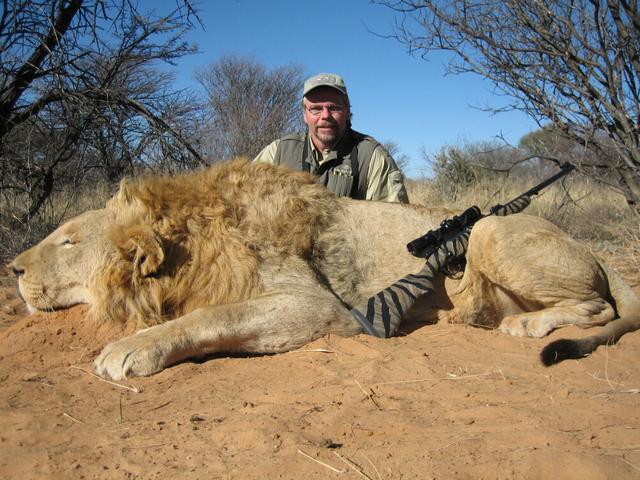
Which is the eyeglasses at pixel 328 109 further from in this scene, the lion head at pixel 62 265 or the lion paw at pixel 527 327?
the lion paw at pixel 527 327

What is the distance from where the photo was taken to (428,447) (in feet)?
6.78

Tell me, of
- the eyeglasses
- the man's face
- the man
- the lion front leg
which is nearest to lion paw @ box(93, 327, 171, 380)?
the lion front leg

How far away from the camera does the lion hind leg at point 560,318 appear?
12.7ft

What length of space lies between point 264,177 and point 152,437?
7.51ft

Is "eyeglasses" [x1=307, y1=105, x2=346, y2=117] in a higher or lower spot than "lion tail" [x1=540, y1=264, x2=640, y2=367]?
higher

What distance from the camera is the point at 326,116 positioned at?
5.64 m

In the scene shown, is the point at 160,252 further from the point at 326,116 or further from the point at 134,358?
the point at 326,116

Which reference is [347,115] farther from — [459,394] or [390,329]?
[459,394]

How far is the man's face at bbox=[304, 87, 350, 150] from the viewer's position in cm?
568

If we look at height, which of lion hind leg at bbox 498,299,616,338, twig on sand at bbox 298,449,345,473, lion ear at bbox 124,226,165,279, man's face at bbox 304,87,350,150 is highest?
man's face at bbox 304,87,350,150

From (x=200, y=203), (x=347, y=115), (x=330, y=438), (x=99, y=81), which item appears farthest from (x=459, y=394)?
(x=99, y=81)

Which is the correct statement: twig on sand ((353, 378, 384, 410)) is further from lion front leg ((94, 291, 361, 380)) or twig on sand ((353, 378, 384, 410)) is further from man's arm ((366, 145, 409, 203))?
man's arm ((366, 145, 409, 203))

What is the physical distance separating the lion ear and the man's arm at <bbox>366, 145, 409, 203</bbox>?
2.90 meters

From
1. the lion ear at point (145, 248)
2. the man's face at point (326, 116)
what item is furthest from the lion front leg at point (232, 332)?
the man's face at point (326, 116)
